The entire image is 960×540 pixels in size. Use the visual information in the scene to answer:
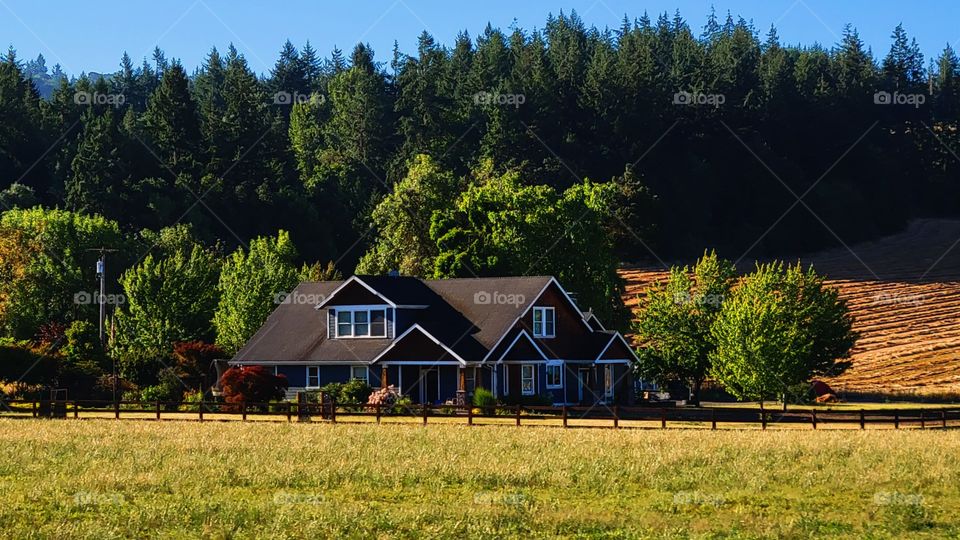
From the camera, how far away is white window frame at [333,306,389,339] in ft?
220

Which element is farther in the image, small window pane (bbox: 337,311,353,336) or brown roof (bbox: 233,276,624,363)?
small window pane (bbox: 337,311,353,336)

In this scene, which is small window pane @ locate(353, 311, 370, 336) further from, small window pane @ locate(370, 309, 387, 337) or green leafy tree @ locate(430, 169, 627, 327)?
green leafy tree @ locate(430, 169, 627, 327)

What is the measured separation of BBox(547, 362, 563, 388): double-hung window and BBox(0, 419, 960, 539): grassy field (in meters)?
23.5

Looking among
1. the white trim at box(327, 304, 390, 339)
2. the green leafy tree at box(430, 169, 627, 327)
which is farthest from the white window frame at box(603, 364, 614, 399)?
the white trim at box(327, 304, 390, 339)

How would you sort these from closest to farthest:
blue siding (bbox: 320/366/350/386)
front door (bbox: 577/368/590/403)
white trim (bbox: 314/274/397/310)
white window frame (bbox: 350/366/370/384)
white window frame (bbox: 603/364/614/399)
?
white window frame (bbox: 350/366/370/384) < white trim (bbox: 314/274/397/310) < blue siding (bbox: 320/366/350/386) < front door (bbox: 577/368/590/403) < white window frame (bbox: 603/364/614/399)

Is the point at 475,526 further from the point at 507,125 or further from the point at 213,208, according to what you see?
the point at 507,125

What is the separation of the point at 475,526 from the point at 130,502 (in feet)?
25.0

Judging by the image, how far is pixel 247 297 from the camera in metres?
83.4

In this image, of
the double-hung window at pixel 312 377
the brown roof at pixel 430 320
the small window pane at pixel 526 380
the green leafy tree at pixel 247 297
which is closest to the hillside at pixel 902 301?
the small window pane at pixel 526 380

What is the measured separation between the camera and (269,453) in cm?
3622

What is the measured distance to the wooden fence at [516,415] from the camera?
49.7m

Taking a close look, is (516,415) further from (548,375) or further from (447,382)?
(548,375)

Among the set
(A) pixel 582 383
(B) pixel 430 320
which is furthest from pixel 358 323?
(A) pixel 582 383

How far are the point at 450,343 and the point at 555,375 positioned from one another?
6.47 m
